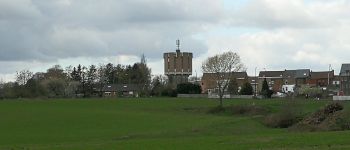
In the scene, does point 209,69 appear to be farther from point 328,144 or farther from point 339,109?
point 328,144

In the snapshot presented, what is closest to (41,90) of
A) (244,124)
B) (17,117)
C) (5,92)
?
(5,92)

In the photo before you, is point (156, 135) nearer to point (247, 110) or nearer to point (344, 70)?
point (247, 110)

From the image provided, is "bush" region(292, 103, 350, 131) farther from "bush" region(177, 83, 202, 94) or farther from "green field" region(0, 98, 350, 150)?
"bush" region(177, 83, 202, 94)

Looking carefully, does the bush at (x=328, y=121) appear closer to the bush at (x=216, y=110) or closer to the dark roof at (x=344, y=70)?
the bush at (x=216, y=110)

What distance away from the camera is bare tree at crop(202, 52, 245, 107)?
376 feet

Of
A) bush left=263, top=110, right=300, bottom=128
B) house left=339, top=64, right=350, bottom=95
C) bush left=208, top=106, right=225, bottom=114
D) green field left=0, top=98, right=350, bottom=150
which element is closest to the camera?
green field left=0, top=98, right=350, bottom=150

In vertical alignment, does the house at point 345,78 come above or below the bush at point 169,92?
above

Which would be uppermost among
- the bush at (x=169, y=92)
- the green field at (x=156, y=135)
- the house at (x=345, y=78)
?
the house at (x=345, y=78)

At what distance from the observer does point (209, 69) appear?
11538 cm

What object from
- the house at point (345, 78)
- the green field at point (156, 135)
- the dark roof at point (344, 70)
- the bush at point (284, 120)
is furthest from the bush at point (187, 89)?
the bush at point (284, 120)

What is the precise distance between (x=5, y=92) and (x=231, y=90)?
63.1m

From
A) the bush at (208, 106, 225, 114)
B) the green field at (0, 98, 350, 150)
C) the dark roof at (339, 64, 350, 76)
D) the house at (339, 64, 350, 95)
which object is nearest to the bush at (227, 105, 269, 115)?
the bush at (208, 106, 225, 114)

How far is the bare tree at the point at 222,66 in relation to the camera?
115 meters

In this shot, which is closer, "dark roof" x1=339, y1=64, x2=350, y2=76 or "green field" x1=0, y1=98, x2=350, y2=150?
"green field" x1=0, y1=98, x2=350, y2=150
